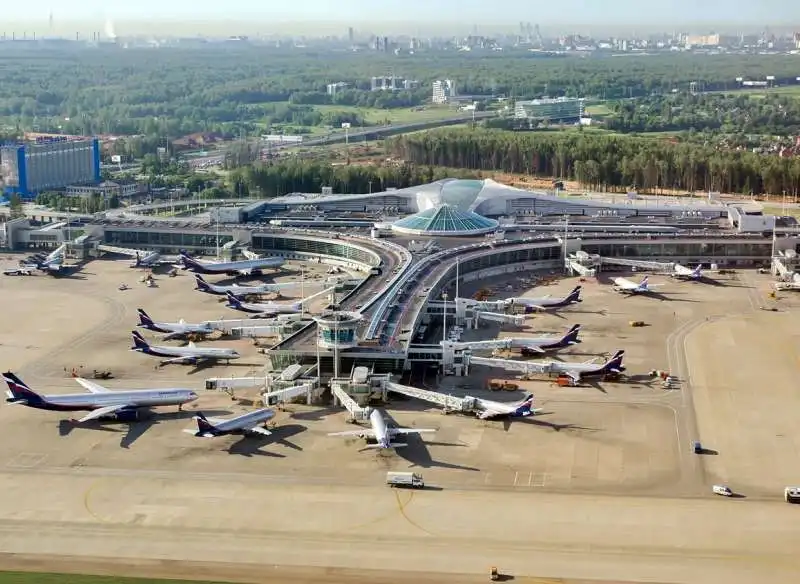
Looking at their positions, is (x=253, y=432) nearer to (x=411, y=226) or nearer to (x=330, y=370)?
(x=330, y=370)

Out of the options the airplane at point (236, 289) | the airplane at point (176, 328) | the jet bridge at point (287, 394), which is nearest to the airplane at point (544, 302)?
the airplane at point (236, 289)

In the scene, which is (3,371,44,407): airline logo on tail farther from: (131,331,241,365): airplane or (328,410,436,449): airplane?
(328,410,436,449): airplane

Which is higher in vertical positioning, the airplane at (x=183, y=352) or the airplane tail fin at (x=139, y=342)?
the airplane tail fin at (x=139, y=342)

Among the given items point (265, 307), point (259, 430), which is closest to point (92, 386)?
point (259, 430)

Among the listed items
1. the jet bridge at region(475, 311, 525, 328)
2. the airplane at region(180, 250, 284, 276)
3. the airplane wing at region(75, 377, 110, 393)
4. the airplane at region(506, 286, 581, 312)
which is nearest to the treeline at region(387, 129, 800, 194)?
the airplane at region(180, 250, 284, 276)

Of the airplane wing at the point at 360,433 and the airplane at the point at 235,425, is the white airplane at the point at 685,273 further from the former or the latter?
the airplane at the point at 235,425

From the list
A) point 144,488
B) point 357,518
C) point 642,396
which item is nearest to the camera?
point 357,518

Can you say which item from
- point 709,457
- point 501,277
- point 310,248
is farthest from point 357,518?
point 310,248

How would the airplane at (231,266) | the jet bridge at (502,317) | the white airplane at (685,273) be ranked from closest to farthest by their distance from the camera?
the jet bridge at (502,317) → the white airplane at (685,273) → the airplane at (231,266)
